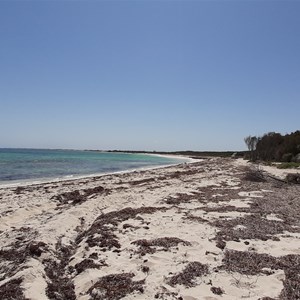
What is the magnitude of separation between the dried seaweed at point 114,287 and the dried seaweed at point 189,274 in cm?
61

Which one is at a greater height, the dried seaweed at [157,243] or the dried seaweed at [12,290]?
the dried seaweed at [157,243]

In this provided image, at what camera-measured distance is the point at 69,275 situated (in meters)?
6.11

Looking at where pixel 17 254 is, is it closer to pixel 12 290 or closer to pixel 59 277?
pixel 59 277

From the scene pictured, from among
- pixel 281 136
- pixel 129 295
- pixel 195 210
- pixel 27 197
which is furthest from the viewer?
pixel 281 136

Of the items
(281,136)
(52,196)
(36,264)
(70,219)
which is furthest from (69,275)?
(281,136)

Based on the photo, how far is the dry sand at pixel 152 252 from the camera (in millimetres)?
5297

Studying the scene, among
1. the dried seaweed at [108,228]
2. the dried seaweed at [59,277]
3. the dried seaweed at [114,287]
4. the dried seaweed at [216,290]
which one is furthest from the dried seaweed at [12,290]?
the dried seaweed at [216,290]

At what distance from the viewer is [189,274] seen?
585 centimetres

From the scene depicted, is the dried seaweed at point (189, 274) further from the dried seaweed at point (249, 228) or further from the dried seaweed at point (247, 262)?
the dried seaweed at point (249, 228)

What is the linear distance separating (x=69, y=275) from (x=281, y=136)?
62.5 m

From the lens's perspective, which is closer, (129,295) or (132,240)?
(129,295)

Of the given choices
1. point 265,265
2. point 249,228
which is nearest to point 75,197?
point 249,228

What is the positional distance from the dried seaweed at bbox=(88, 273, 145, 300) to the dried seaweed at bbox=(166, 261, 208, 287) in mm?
606

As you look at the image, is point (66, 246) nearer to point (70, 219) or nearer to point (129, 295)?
point (70, 219)
